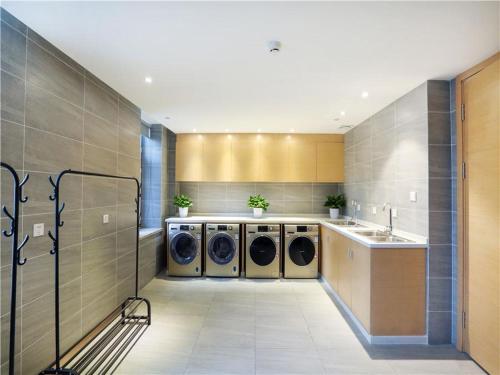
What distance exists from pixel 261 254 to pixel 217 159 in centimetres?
177

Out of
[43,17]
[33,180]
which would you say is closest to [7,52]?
[43,17]

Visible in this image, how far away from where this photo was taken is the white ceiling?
1595 millimetres

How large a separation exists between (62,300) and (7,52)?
173 centimetres

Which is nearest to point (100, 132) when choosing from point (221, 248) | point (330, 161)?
point (221, 248)

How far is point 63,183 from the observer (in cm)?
211

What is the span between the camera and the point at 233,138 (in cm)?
478

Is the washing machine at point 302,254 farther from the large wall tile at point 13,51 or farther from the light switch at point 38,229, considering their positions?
the large wall tile at point 13,51

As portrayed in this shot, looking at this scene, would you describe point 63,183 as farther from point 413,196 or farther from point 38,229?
point 413,196

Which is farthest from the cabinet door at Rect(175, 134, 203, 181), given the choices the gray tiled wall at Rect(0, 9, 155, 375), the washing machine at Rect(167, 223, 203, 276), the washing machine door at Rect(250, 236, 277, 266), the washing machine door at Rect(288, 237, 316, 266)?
the washing machine door at Rect(288, 237, 316, 266)

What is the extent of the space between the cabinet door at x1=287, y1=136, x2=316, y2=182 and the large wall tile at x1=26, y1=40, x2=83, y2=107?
3.25m

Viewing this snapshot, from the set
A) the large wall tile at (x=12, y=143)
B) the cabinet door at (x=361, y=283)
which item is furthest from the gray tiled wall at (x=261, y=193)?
the large wall tile at (x=12, y=143)

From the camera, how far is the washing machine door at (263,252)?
4.30m

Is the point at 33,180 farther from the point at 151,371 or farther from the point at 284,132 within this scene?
the point at 284,132

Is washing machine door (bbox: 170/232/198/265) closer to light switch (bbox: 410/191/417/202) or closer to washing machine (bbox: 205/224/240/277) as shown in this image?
washing machine (bbox: 205/224/240/277)
